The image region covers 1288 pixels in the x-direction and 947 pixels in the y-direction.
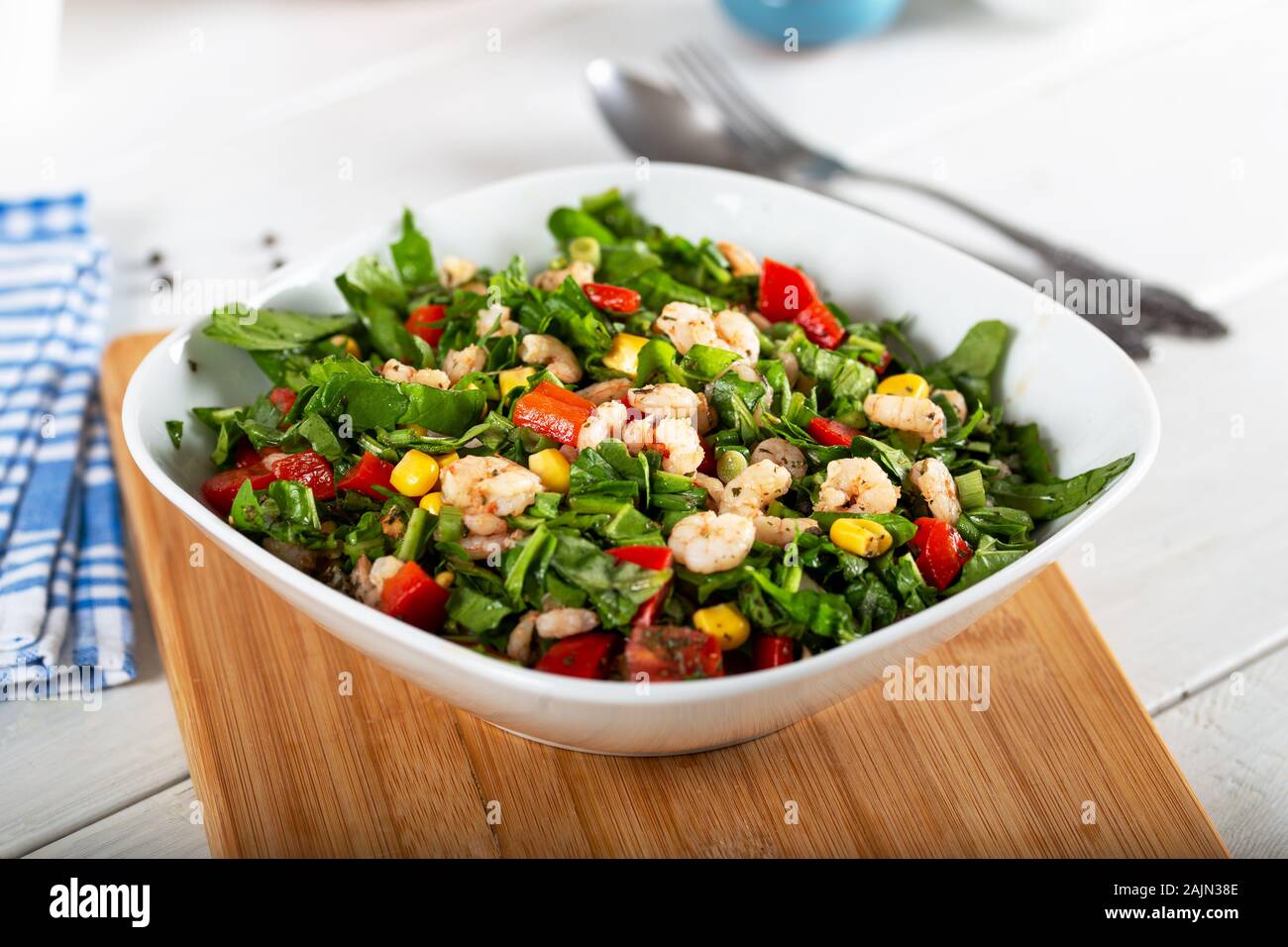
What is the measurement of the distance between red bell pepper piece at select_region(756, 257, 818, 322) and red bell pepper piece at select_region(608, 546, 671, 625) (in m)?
1.09

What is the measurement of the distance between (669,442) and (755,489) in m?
0.21

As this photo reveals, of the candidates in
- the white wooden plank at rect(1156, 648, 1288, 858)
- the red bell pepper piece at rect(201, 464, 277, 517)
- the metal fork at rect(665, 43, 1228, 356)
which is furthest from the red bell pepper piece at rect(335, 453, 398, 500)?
the metal fork at rect(665, 43, 1228, 356)

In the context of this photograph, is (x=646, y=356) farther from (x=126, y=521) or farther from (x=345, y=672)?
(x=126, y=521)

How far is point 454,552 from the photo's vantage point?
8.07 ft

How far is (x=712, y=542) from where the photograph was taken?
2314 millimetres

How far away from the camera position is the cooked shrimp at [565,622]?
89.5 inches

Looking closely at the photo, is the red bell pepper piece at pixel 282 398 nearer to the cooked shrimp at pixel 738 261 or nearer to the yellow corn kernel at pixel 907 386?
the cooked shrimp at pixel 738 261

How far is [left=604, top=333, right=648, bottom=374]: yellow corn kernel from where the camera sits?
287cm

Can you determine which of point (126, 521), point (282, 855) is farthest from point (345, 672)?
point (126, 521)

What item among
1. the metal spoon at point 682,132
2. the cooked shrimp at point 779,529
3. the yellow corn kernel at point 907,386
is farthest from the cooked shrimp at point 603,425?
the metal spoon at point 682,132

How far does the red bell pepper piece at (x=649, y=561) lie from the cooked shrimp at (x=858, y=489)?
426mm

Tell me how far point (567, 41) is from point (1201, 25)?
2921mm

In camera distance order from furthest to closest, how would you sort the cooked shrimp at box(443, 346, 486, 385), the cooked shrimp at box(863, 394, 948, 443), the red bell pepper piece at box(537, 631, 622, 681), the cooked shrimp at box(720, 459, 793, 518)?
the cooked shrimp at box(443, 346, 486, 385), the cooked shrimp at box(863, 394, 948, 443), the cooked shrimp at box(720, 459, 793, 518), the red bell pepper piece at box(537, 631, 622, 681)

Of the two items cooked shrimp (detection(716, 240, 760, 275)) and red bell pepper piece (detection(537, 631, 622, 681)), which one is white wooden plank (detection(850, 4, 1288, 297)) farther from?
red bell pepper piece (detection(537, 631, 622, 681))
